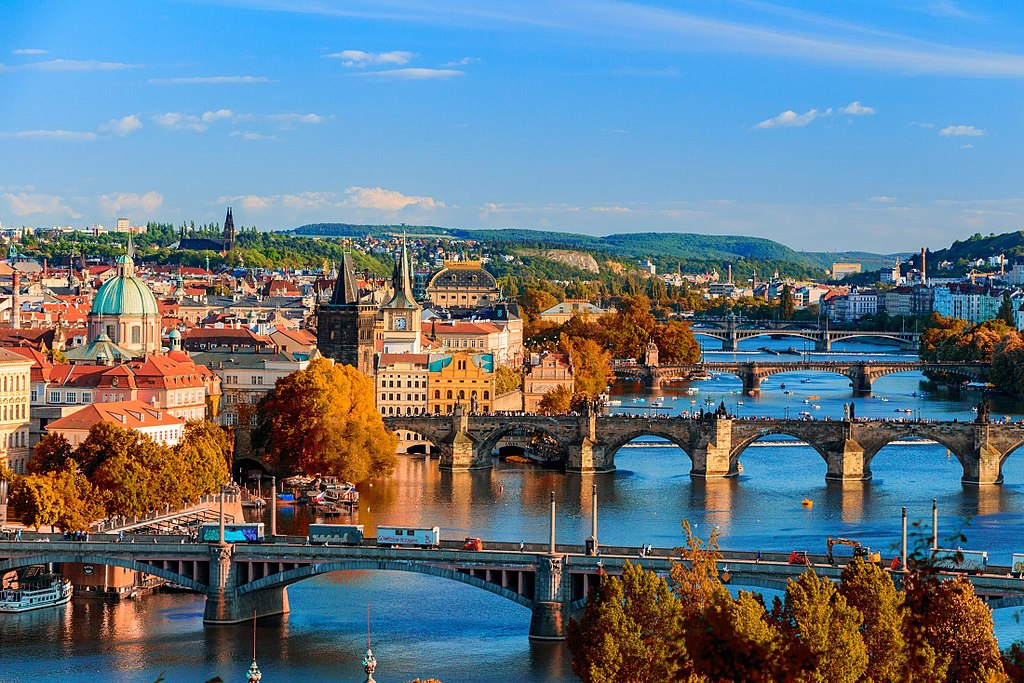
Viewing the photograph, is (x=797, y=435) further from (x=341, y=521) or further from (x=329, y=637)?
(x=329, y=637)

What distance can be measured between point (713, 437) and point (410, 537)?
30.7 metres

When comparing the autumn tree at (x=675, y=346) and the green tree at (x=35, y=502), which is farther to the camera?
the autumn tree at (x=675, y=346)

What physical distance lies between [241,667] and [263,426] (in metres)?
31.9

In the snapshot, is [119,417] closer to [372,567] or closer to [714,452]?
[714,452]

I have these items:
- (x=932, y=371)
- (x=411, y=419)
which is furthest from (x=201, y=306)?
(x=411, y=419)

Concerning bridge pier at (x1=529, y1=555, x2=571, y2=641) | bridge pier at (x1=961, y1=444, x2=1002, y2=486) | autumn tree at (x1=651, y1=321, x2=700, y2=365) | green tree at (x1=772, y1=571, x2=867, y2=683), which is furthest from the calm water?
autumn tree at (x1=651, y1=321, x2=700, y2=365)

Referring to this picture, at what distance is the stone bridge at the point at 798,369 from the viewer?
124m

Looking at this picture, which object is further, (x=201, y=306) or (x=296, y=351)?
(x=201, y=306)

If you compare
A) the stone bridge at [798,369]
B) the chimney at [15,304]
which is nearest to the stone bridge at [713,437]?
the chimney at [15,304]

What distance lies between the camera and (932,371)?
449 ft

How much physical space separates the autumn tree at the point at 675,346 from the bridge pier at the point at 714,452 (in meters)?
63.6

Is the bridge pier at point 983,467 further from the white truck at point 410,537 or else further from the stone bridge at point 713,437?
the white truck at point 410,537

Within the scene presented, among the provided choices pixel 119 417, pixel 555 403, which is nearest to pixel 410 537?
pixel 119 417

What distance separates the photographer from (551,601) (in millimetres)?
48062
